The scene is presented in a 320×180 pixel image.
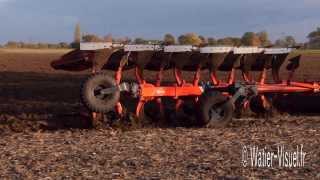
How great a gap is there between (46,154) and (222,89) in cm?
526

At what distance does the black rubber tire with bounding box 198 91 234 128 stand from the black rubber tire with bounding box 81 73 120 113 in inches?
62.5

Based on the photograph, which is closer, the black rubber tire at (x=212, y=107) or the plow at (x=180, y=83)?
Answer: the plow at (x=180, y=83)

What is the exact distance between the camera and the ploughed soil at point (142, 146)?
8.43 meters

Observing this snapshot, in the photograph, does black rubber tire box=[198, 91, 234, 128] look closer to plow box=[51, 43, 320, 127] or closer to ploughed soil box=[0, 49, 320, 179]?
plow box=[51, 43, 320, 127]

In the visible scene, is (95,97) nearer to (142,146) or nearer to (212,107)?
(212,107)

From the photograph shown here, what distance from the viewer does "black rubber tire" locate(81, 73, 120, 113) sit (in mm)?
12516

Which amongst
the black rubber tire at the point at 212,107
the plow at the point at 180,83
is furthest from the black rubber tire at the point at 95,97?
the black rubber tire at the point at 212,107

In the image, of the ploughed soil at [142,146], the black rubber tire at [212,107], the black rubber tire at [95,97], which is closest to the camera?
the ploughed soil at [142,146]

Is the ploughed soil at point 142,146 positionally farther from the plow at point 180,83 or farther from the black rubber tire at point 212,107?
the plow at point 180,83

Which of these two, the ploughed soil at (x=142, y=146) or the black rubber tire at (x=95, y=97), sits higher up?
the black rubber tire at (x=95, y=97)

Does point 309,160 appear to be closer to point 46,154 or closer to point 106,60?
point 46,154

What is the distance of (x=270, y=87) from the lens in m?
14.5

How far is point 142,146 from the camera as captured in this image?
10391mm

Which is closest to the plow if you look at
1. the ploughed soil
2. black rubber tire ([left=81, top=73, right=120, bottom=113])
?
black rubber tire ([left=81, top=73, right=120, bottom=113])
